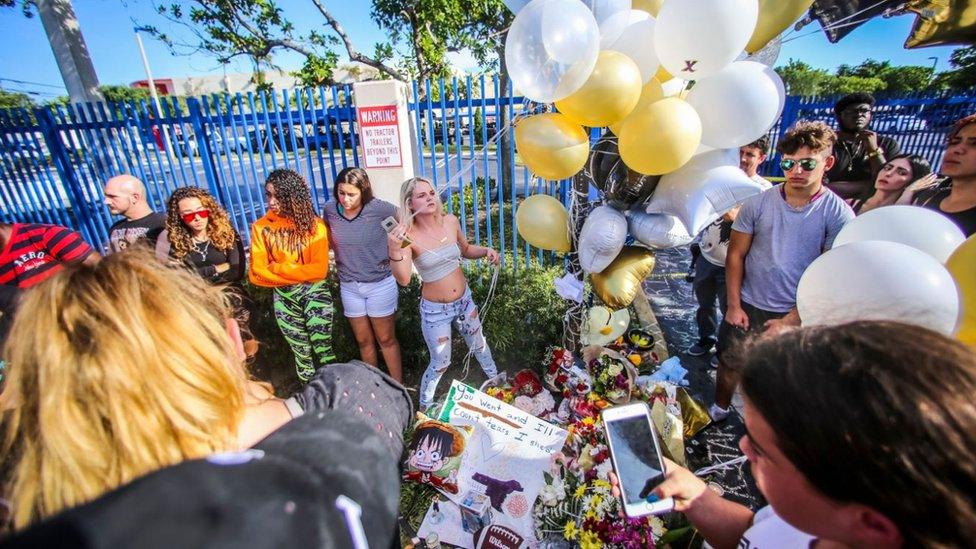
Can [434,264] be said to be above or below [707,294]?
above

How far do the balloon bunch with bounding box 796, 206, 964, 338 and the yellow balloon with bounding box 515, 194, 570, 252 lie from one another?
1152 millimetres

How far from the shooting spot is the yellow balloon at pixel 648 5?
200 cm

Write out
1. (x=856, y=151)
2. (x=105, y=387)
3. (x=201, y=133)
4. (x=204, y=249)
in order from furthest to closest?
(x=201, y=133), (x=856, y=151), (x=204, y=249), (x=105, y=387)

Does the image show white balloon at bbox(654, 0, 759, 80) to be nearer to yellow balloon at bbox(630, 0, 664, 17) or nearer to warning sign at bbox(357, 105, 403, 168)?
yellow balloon at bbox(630, 0, 664, 17)

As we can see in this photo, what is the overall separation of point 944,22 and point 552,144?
2418 mm

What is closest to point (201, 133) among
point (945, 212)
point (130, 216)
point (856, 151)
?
point (130, 216)

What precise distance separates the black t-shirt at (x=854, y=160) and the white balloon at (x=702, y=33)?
275 centimetres

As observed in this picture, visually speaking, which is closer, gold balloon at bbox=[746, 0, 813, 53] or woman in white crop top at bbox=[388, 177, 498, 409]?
gold balloon at bbox=[746, 0, 813, 53]

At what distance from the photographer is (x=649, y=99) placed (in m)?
1.86

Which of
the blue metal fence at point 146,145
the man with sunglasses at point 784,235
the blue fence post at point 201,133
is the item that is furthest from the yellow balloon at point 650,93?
the blue fence post at point 201,133

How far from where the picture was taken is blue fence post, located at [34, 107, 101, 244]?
4.71 m

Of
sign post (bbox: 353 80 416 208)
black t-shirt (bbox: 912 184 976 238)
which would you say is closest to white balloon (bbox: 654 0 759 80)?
black t-shirt (bbox: 912 184 976 238)

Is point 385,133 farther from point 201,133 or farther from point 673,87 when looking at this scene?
point 673,87

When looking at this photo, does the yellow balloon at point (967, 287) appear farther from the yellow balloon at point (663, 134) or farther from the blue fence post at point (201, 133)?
the blue fence post at point (201, 133)
